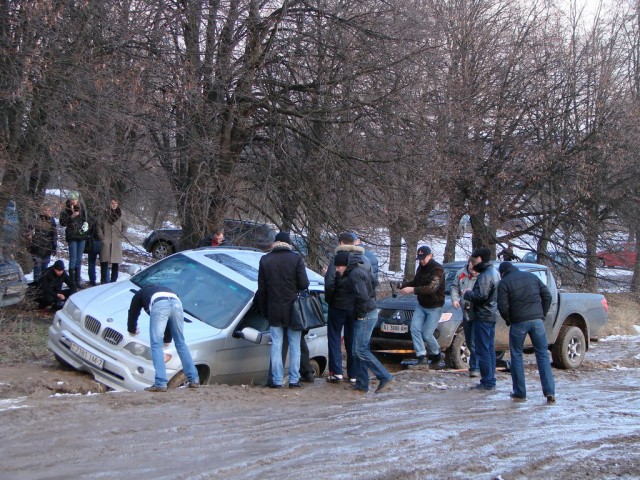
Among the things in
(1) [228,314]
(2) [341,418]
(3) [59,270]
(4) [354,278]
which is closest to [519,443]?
(2) [341,418]

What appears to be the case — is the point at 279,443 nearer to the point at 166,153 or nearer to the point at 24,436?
the point at 24,436

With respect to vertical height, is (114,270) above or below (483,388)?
above

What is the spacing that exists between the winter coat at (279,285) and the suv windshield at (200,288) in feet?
1.18

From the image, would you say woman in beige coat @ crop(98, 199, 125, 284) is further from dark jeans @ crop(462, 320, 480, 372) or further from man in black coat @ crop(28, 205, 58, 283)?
dark jeans @ crop(462, 320, 480, 372)

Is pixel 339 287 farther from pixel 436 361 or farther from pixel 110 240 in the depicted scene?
pixel 110 240

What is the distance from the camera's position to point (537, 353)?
8.76m

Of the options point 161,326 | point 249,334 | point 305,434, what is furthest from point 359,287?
point 305,434

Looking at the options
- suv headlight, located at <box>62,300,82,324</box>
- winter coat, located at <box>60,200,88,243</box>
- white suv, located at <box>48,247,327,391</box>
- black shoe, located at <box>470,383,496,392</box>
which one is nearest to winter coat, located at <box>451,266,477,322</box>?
black shoe, located at <box>470,383,496,392</box>

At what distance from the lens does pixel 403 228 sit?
15.5 meters

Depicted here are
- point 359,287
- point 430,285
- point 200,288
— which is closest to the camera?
point 359,287

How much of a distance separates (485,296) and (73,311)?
4968 mm

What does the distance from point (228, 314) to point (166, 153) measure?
236 inches

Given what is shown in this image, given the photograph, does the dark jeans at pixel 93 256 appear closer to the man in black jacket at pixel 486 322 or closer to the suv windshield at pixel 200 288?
the suv windshield at pixel 200 288

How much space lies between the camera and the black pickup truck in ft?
36.5
